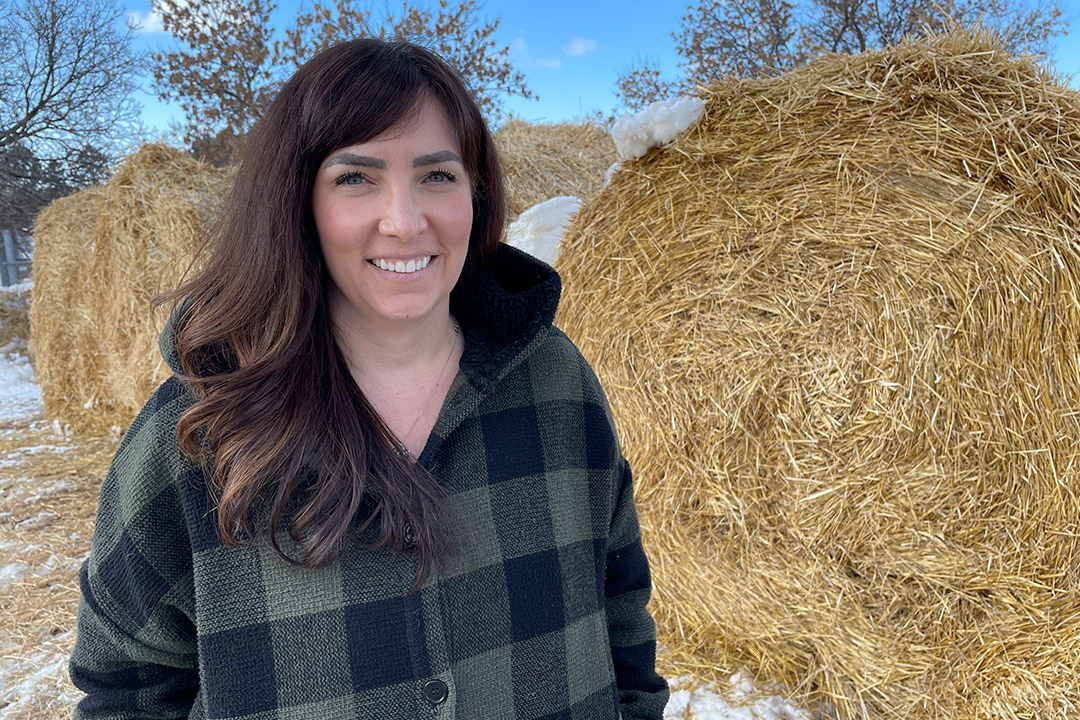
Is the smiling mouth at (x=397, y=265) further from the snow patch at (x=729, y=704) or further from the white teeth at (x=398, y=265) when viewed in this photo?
the snow patch at (x=729, y=704)

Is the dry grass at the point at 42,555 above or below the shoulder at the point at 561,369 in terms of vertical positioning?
below

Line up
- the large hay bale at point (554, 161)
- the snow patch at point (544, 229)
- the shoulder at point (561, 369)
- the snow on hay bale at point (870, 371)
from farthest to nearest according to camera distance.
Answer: the large hay bale at point (554, 161) → the snow patch at point (544, 229) → the snow on hay bale at point (870, 371) → the shoulder at point (561, 369)

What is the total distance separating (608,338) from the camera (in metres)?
2.61

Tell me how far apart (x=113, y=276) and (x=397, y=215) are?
16.1 feet

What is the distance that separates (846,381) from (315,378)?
67.1 inches

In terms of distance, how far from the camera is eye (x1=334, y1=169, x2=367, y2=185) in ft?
3.33

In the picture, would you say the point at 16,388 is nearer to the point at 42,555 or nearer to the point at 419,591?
the point at 42,555

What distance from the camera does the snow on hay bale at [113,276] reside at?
14.7 feet

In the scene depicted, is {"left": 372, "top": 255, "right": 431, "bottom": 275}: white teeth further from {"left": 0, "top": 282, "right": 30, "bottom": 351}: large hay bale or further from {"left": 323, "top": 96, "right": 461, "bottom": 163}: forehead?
{"left": 0, "top": 282, "right": 30, "bottom": 351}: large hay bale

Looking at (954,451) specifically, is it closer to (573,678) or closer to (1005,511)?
(1005,511)

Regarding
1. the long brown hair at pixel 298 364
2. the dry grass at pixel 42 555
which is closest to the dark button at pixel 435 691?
the long brown hair at pixel 298 364

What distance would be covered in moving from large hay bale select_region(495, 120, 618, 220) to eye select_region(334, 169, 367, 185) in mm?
3497

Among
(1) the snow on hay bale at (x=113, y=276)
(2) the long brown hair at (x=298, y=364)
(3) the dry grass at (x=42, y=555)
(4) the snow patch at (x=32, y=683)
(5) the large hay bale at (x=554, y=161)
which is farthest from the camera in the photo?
(5) the large hay bale at (x=554, y=161)

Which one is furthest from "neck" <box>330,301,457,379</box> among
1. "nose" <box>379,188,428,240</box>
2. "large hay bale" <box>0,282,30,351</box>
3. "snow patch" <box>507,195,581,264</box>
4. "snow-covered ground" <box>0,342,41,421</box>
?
"large hay bale" <box>0,282,30,351</box>
